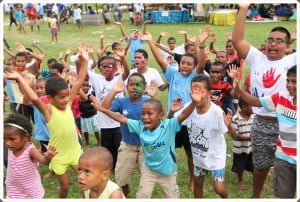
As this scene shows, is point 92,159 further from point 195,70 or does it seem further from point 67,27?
point 67,27

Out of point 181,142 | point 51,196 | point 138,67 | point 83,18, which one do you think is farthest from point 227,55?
point 83,18

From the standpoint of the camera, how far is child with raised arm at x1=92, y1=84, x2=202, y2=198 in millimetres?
3857

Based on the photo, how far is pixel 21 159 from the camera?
3650 mm

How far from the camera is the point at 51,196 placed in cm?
477

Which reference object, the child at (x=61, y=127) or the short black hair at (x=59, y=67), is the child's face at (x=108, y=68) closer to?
the child at (x=61, y=127)

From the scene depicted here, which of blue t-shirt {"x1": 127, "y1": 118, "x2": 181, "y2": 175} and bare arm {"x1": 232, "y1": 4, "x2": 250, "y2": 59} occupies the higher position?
bare arm {"x1": 232, "y1": 4, "x2": 250, "y2": 59}

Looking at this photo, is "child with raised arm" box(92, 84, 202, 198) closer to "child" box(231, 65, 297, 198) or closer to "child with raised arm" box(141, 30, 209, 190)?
"child" box(231, 65, 297, 198)

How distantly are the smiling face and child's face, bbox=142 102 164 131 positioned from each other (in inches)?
43.9

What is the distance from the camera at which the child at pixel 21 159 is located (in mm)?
3629

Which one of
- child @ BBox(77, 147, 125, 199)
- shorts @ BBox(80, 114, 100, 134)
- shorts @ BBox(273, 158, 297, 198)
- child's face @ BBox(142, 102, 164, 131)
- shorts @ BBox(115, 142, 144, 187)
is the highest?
child's face @ BBox(142, 102, 164, 131)

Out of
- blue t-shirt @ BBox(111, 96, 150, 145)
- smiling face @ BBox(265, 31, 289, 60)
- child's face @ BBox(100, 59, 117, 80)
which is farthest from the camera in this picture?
child's face @ BBox(100, 59, 117, 80)

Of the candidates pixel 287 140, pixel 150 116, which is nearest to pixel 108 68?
pixel 150 116

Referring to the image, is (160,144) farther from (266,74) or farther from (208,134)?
(266,74)

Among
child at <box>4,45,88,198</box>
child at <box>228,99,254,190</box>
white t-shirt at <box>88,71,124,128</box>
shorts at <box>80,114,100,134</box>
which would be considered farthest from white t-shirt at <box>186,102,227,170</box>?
shorts at <box>80,114,100,134</box>
